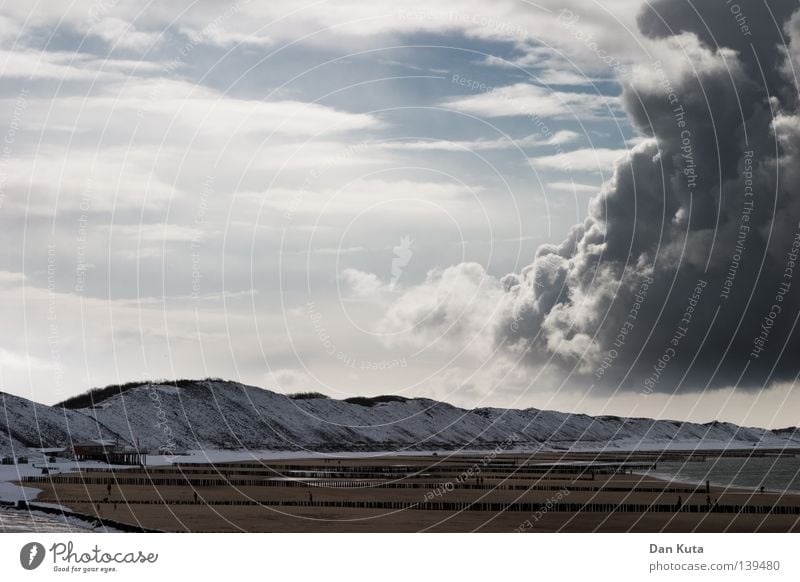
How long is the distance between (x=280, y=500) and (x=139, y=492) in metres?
14.9

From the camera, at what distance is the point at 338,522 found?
241 ft

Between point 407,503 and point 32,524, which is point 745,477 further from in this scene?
point 32,524

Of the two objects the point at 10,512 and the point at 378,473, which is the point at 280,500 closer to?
the point at 10,512

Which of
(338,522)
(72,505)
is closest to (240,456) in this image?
(72,505)

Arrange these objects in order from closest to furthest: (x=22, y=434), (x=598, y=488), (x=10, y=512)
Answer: (x=10, y=512), (x=598, y=488), (x=22, y=434)
